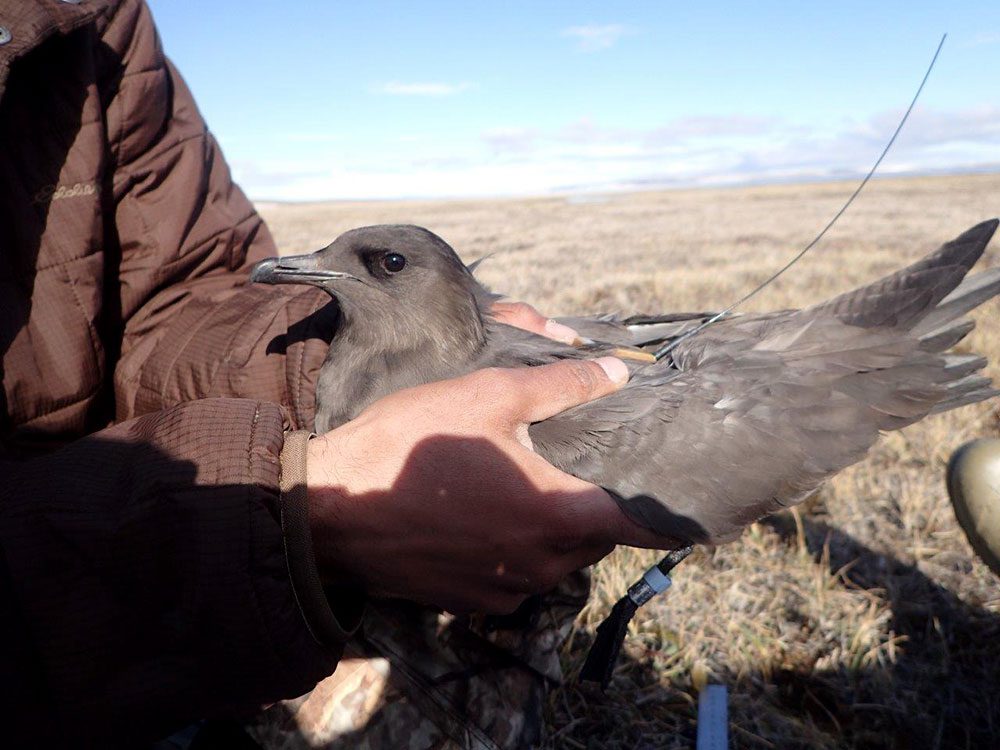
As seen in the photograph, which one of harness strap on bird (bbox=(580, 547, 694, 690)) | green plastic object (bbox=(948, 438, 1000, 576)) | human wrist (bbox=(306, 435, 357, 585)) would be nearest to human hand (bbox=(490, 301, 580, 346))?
harness strap on bird (bbox=(580, 547, 694, 690))

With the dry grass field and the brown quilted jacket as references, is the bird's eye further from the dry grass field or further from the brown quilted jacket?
the dry grass field

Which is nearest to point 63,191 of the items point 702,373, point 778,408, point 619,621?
point 702,373

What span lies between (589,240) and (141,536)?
64.0 feet

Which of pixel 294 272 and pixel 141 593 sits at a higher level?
pixel 294 272

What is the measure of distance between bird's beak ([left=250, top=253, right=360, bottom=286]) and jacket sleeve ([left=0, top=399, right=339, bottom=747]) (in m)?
0.99

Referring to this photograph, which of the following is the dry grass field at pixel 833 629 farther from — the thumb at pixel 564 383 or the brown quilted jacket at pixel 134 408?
the brown quilted jacket at pixel 134 408

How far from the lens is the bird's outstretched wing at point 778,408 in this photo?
2322 millimetres

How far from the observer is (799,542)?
3570 mm

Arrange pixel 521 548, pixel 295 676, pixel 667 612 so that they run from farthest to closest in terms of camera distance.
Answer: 1. pixel 667 612
2. pixel 521 548
3. pixel 295 676

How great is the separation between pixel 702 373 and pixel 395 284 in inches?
45.9

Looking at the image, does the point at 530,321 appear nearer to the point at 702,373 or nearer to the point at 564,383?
the point at 702,373

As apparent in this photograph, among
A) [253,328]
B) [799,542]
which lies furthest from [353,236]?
[799,542]

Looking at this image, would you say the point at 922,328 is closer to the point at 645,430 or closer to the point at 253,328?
the point at 645,430

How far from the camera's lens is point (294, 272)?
8.57 feet
